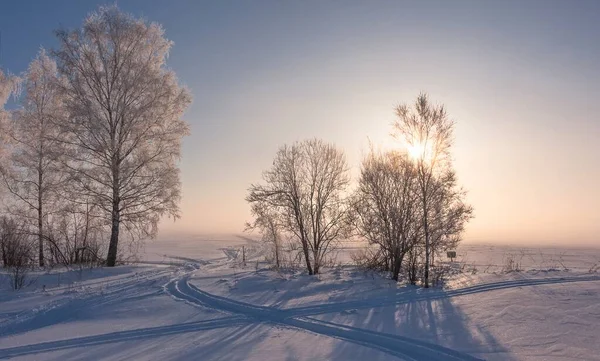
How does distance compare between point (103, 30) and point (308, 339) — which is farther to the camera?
point (103, 30)

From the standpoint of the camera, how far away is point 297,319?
9859 millimetres

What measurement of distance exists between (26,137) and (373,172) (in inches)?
664

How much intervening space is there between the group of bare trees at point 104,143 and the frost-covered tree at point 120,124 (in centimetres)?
4

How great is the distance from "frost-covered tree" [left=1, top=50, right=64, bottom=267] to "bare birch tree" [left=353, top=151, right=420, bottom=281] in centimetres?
1379

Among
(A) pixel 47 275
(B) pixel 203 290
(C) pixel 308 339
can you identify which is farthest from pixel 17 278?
(C) pixel 308 339

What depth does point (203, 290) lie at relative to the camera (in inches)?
532

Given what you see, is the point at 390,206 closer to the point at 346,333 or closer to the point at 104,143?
the point at 346,333

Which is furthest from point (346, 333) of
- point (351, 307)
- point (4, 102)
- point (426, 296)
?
point (4, 102)

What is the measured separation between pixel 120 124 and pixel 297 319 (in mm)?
13453

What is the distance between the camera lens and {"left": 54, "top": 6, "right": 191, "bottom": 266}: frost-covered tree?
60.1ft

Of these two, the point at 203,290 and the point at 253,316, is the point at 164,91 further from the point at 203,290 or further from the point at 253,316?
the point at 253,316

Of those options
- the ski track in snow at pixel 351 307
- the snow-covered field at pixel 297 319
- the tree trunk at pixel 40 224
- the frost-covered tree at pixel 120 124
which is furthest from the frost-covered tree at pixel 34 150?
the ski track in snow at pixel 351 307

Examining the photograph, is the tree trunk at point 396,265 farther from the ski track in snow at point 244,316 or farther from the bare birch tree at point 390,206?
the ski track in snow at point 244,316

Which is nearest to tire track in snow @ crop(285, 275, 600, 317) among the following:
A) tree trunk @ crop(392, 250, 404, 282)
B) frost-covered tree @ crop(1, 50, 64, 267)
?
tree trunk @ crop(392, 250, 404, 282)
